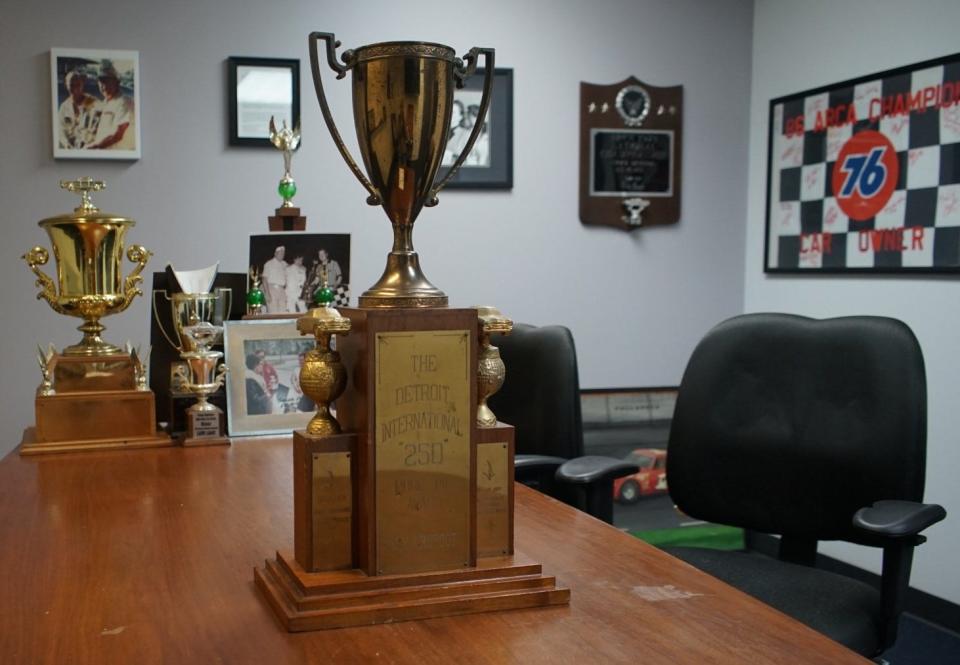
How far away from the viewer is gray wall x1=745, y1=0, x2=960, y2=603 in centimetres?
313

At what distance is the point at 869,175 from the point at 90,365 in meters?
2.65

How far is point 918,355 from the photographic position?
1.88 m

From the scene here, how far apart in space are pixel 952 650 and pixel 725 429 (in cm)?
147

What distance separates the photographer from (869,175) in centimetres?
341

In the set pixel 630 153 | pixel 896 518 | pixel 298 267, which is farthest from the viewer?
pixel 630 153

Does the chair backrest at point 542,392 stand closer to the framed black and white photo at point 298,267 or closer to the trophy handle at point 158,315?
the framed black and white photo at point 298,267

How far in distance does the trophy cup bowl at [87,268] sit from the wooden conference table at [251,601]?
0.62 metres

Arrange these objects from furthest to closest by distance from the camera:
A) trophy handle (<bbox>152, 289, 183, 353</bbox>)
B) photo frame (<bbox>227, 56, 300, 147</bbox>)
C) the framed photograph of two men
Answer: photo frame (<bbox>227, 56, 300, 147</bbox>) → the framed photograph of two men → trophy handle (<bbox>152, 289, 183, 353</bbox>)

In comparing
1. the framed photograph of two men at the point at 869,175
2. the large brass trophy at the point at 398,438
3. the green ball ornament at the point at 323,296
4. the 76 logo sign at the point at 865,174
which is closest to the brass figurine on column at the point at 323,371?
the large brass trophy at the point at 398,438

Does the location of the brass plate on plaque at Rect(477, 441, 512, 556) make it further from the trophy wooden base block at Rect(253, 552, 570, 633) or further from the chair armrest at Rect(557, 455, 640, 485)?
the chair armrest at Rect(557, 455, 640, 485)

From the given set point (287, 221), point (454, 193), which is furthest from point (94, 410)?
point (454, 193)

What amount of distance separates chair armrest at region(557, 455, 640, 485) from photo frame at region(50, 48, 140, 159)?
6.80 ft

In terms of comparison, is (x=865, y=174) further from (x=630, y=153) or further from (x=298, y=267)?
(x=298, y=267)

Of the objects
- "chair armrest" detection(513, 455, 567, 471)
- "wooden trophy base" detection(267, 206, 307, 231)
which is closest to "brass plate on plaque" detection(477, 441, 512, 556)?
"chair armrest" detection(513, 455, 567, 471)
